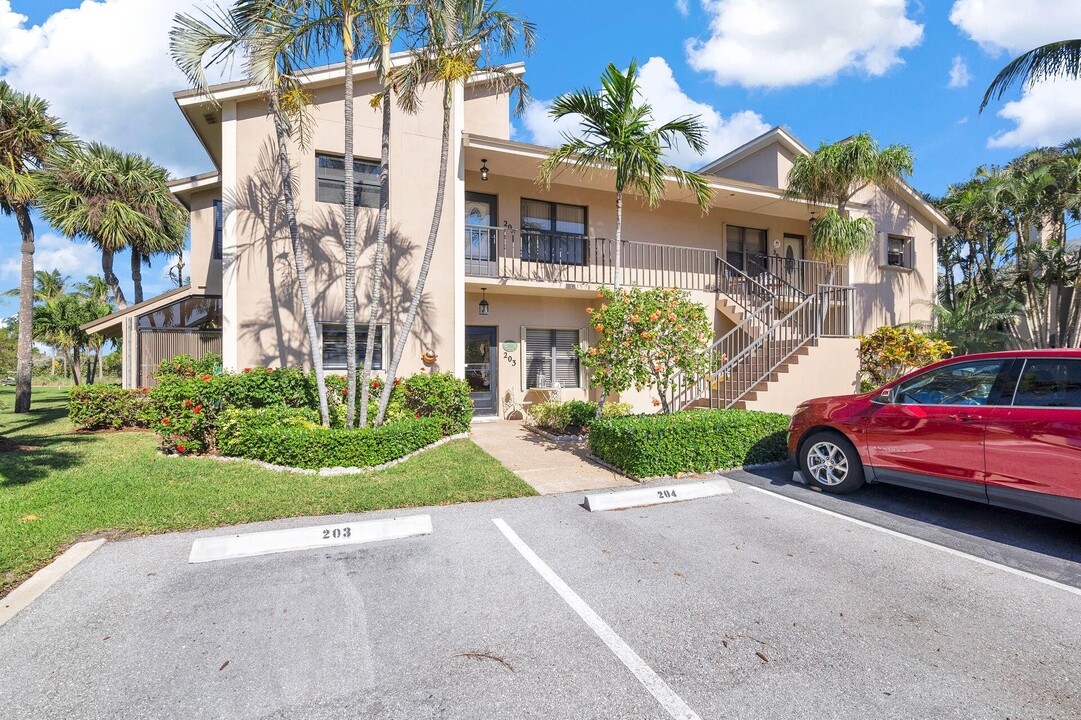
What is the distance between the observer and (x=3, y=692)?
2.49 m

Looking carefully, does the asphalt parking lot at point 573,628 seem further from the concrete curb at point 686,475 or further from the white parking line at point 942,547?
the concrete curb at point 686,475

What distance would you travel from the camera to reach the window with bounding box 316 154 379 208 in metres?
9.52

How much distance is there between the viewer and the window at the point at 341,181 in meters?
9.52

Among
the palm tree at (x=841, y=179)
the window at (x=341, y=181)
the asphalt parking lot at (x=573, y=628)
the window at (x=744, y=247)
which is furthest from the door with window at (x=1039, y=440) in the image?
the window at (x=744, y=247)

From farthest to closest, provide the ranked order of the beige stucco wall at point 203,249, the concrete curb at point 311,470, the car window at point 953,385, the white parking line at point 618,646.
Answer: the beige stucco wall at point 203,249, the concrete curb at point 311,470, the car window at point 953,385, the white parking line at point 618,646

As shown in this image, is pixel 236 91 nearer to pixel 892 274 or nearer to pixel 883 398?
pixel 883 398

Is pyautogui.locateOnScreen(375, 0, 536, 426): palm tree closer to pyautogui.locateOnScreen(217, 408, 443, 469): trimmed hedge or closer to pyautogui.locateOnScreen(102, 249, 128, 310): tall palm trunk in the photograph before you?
pyautogui.locateOnScreen(217, 408, 443, 469): trimmed hedge

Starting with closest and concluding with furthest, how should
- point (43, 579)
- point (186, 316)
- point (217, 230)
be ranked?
point (43, 579), point (186, 316), point (217, 230)

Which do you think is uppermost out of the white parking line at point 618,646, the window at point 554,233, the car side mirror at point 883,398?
the window at point 554,233

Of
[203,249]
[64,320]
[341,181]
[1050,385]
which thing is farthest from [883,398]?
[64,320]

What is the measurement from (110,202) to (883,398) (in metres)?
21.8

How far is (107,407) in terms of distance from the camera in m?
10.1

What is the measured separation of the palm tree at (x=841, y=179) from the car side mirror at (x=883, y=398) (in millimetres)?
7579

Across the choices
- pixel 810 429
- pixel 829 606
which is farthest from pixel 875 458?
pixel 829 606
